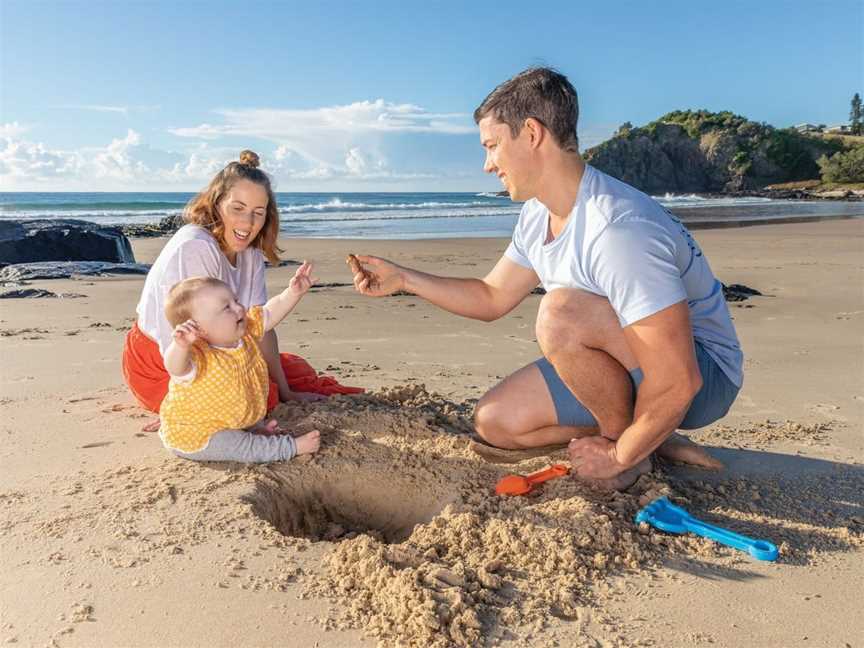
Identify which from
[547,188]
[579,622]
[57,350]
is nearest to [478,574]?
[579,622]

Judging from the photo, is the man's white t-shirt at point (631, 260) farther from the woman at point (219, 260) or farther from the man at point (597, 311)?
the woman at point (219, 260)

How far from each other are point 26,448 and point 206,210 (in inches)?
50.7

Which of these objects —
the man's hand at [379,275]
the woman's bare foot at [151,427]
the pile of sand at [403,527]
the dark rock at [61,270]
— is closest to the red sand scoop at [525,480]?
the pile of sand at [403,527]

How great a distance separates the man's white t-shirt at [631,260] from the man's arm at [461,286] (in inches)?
12.3

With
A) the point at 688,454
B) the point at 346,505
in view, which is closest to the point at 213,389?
the point at 346,505

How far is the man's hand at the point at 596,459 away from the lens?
8.84ft

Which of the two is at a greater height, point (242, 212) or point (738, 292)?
point (242, 212)

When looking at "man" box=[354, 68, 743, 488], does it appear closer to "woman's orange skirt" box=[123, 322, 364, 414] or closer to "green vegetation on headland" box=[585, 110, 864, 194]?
"woman's orange skirt" box=[123, 322, 364, 414]

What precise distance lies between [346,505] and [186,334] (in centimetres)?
88

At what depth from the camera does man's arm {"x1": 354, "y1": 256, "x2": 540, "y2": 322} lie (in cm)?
325

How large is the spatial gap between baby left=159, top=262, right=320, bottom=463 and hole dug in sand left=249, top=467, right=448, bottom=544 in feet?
0.56

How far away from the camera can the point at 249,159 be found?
11.5ft

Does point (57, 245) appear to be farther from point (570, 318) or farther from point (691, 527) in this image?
point (691, 527)

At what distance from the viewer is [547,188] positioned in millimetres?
2666
